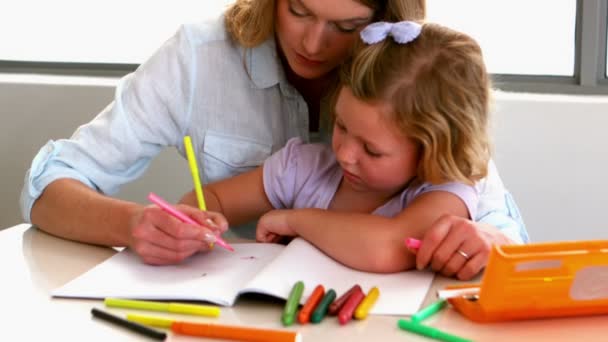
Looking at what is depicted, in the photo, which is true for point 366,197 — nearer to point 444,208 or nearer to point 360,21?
point 444,208

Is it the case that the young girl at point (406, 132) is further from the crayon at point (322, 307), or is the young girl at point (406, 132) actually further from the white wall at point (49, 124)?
the white wall at point (49, 124)

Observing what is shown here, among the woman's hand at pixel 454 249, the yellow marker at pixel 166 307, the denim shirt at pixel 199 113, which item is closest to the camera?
the yellow marker at pixel 166 307

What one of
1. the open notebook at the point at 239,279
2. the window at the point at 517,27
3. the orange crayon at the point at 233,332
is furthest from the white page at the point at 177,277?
the window at the point at 517,27

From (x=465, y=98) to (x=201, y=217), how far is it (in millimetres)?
445

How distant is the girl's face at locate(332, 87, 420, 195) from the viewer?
1391 millimetres

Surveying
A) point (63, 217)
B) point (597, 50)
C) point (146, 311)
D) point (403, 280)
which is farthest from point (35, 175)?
point (597, 50)

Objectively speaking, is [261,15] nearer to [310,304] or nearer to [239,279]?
[239,279]

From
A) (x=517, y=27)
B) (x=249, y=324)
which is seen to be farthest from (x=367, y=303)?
(x=517, y=27)

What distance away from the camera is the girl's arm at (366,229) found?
130 cm

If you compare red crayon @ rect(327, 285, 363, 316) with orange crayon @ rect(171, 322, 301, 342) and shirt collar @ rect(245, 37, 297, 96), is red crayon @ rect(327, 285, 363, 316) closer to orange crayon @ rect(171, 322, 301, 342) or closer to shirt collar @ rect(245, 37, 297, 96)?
orange crayon @ rect(171, 322, 301, 342)

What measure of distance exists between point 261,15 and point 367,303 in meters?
0.69

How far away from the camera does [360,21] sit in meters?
1.57

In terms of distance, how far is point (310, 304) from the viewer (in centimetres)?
111

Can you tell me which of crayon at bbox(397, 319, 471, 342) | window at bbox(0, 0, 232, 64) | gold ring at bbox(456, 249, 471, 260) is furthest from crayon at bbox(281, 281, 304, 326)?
window at bbox(0, 0, 232, 64)
